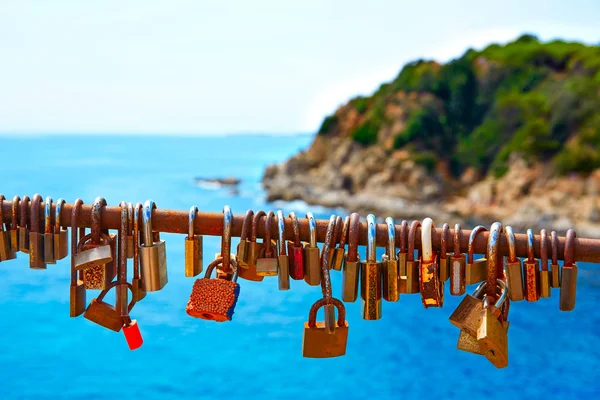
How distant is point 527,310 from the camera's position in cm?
1467

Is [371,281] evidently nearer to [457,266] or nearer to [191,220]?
[457,266]

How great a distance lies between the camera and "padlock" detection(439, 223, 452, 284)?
1.51 meters

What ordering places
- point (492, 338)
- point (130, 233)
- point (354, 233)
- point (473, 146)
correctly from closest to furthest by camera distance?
point (492, 338) < point (354, 233) < point (130, 233) < point (473, 146)

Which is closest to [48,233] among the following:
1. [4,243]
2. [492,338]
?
[4,243]

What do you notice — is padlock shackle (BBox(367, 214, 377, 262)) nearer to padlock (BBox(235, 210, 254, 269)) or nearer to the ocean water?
padlock (BBox(235, 210, 254, 269))

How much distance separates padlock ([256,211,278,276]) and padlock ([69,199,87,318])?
0.51 m

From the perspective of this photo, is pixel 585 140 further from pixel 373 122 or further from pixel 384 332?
pixel 384 332

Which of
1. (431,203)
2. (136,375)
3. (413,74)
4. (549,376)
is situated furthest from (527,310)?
(413,74)

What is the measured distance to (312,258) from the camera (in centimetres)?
154

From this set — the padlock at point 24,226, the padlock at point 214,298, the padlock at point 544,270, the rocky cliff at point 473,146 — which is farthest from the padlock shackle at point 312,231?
the rocky cliff at point 473,146

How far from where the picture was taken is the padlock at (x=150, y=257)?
1.57m

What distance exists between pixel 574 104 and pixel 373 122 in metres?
14.5

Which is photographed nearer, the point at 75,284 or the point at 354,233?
the point at 354,233

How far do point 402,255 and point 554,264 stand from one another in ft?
1.24
